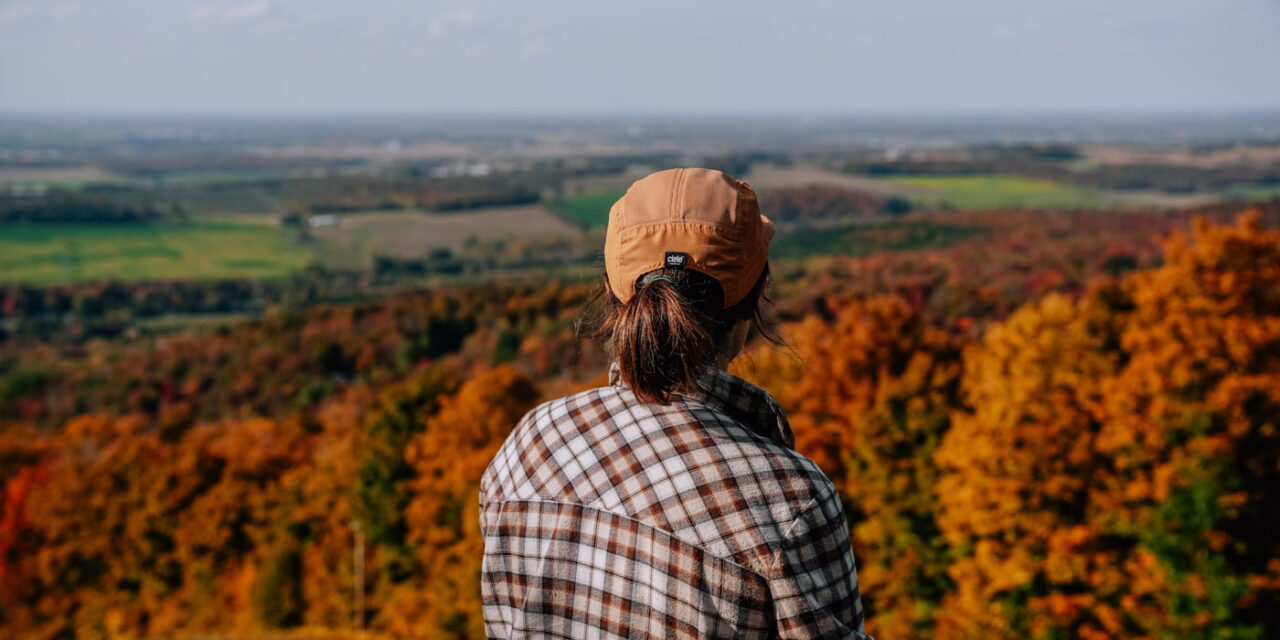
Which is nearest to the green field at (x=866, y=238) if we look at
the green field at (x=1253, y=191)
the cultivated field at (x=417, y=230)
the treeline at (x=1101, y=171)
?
the green field at (x=1253, y=191)

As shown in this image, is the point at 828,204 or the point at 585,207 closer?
the point at 828,204

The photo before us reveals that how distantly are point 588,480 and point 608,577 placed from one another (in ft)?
0.83

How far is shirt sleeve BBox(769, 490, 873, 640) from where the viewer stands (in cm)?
214

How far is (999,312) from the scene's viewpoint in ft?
169

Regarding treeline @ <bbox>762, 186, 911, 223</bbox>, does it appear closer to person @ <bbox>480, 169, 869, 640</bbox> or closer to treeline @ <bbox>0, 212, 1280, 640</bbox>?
treeline @ <bbox>0, 212, 1280, 640</bbox>

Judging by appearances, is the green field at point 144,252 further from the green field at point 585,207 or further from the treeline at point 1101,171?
the treeline at point 1101,171

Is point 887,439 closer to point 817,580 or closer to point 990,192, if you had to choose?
point 817,580

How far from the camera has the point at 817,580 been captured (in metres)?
2.17

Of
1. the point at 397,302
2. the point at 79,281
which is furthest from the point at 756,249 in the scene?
the point at 79,281

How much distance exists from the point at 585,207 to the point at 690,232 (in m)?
109

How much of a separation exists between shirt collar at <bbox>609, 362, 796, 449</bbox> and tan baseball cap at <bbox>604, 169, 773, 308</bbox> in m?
0.20

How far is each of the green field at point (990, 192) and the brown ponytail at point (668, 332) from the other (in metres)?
110

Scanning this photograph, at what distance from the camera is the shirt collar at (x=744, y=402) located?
241cm

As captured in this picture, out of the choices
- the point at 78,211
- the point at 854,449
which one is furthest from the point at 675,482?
the point at 78,211
